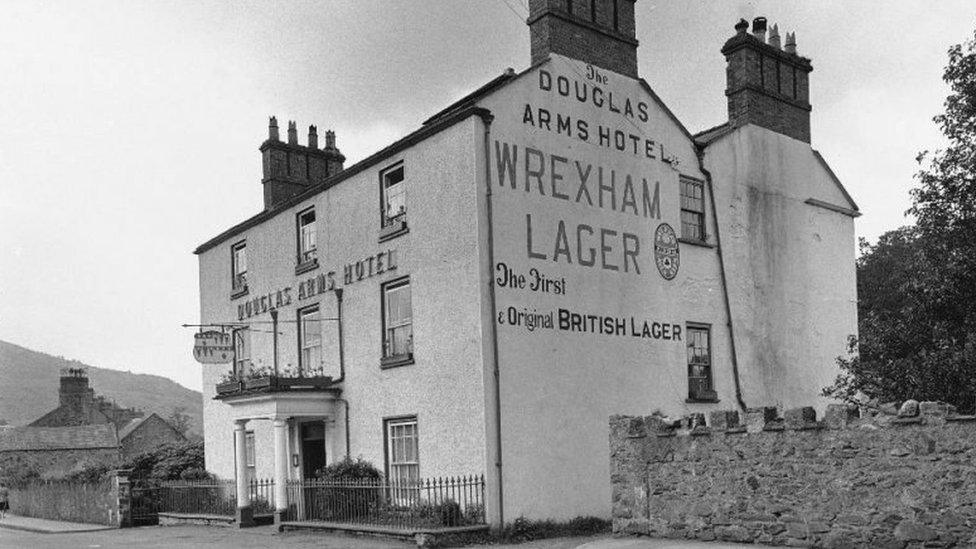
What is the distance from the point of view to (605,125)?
21.0 m

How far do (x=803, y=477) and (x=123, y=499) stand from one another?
20.1 meters

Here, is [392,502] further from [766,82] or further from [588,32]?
[766,82]

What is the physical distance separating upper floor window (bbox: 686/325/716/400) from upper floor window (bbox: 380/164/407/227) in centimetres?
690

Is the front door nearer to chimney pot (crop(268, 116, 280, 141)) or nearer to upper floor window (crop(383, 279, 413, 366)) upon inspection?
upper floor window (crop(383, 279, 413, 366))

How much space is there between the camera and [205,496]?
2633cm

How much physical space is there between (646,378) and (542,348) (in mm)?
2955

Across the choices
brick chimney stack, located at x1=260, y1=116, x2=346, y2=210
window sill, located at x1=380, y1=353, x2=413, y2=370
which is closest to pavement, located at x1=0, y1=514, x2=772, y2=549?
window sill, located at x1=380, y1=353, x2=413, y2=370

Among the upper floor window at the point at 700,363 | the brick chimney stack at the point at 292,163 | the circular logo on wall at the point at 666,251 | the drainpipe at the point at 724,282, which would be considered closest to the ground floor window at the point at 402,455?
the upper floor window at the point at 700,363

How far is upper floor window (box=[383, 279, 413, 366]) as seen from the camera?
20.6 meters

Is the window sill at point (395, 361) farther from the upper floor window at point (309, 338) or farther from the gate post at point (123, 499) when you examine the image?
the gate post at point (123, 499)

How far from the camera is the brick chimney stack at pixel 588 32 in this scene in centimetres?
2027

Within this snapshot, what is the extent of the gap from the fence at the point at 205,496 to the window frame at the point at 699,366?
10.5 metres

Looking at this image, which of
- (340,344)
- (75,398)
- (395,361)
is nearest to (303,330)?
(340,344)

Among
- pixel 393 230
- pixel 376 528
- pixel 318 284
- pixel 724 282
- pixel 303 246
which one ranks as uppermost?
pixel 303 246
